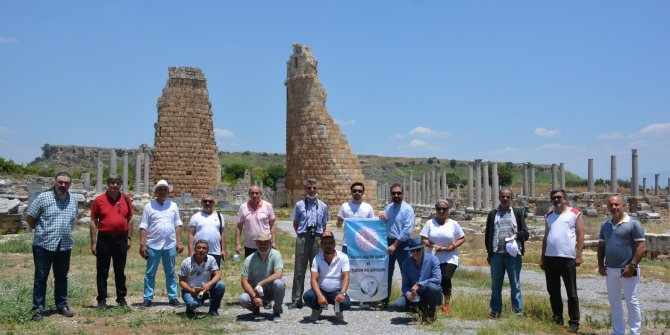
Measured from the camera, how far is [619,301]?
277 inches

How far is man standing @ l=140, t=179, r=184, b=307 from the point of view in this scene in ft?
28.6

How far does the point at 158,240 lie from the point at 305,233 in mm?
2087

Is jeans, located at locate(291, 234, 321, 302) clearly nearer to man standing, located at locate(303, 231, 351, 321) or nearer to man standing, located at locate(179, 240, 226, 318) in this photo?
man standing, located at locate(303, 231, 351, 321)

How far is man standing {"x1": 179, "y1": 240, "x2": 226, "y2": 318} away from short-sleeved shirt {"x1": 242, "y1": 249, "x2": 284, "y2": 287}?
0.37 meters

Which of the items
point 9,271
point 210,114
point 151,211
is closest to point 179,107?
point 210,114

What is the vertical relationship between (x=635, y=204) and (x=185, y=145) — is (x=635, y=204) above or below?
below

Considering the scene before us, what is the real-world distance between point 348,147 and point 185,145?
1006 cm

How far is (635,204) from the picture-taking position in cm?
3419

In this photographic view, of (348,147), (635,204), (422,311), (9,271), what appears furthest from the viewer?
(635,204)

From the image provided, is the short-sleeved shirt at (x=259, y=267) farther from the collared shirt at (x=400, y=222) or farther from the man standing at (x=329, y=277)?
the collared shirt at (x=400, y=222)

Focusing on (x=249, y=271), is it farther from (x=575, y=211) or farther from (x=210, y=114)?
(x=210, y=114)

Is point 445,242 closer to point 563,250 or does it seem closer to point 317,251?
point 563,250

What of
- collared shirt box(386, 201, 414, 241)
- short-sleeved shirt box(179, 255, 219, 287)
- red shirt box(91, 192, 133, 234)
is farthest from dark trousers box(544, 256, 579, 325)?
red shirt box(91, 192, 133, 234)

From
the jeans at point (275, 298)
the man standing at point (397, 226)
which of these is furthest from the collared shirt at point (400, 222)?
the jeans at point (275, 298)
